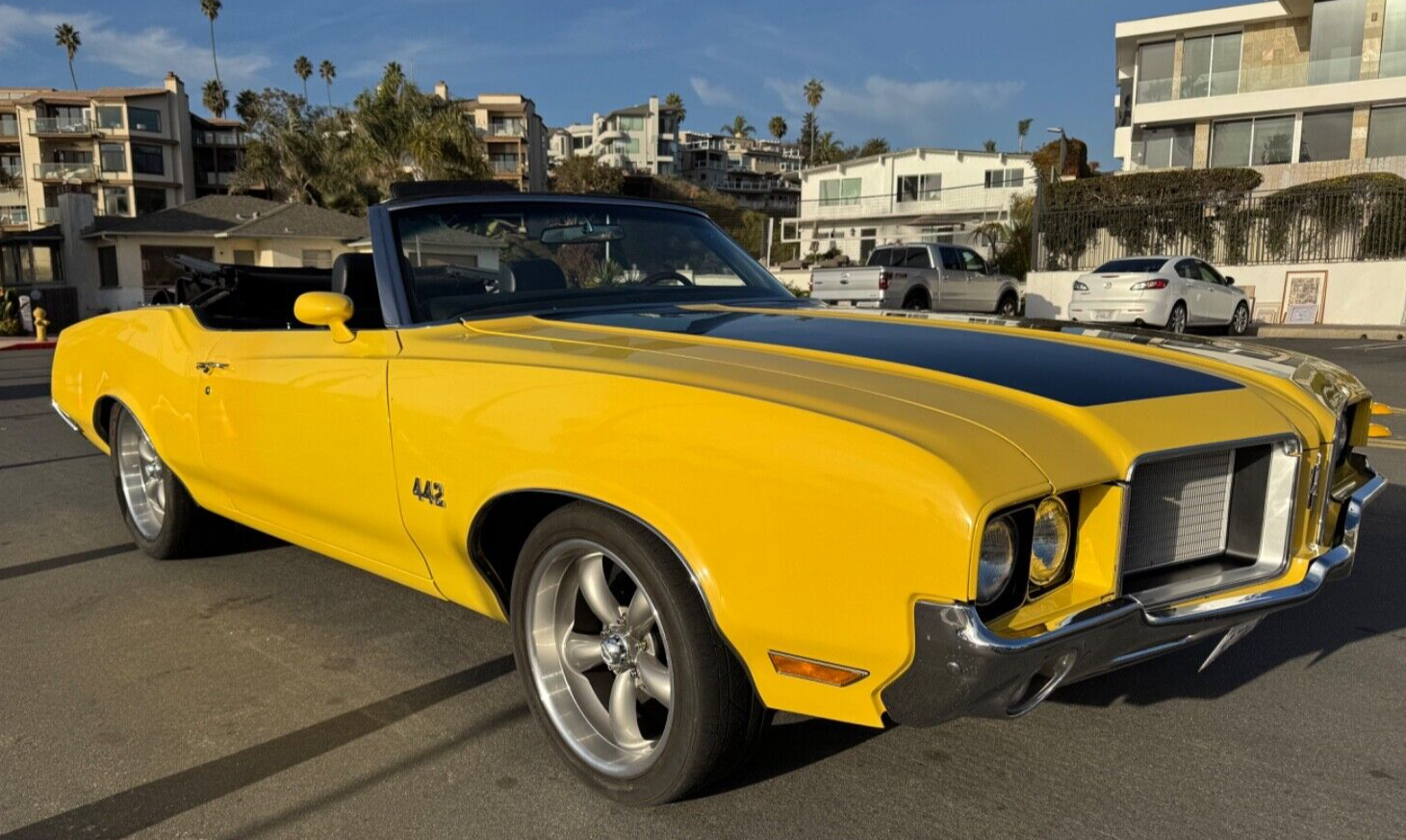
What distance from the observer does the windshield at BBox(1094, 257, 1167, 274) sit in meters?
18.3

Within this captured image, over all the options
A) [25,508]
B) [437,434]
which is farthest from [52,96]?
[437,434]

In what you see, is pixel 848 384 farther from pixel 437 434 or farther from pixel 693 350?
pixel 437 434

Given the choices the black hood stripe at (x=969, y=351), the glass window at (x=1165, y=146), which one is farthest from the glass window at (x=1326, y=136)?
the black hood stripe at (x=969, y=351)

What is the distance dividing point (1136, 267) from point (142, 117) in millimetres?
61596

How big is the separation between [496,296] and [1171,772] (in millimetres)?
2429

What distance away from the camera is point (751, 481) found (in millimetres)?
2107

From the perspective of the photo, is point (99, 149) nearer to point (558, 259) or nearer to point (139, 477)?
point (139, 477)

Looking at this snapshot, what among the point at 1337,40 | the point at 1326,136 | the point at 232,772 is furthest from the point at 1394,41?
the point at 232,772

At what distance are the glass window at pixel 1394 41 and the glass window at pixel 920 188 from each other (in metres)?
21.9

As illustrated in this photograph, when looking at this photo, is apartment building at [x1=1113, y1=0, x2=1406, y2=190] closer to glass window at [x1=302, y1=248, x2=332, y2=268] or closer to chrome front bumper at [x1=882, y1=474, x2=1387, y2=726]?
glass window at [x1=302, y1=248, x2=332, y2=268]

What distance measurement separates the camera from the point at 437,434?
2799 millimetres

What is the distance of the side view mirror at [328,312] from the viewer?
3166 millimetres

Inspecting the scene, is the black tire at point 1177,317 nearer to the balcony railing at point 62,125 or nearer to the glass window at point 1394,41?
the glass window at point 1394,41

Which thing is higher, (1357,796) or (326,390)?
(326,390)
